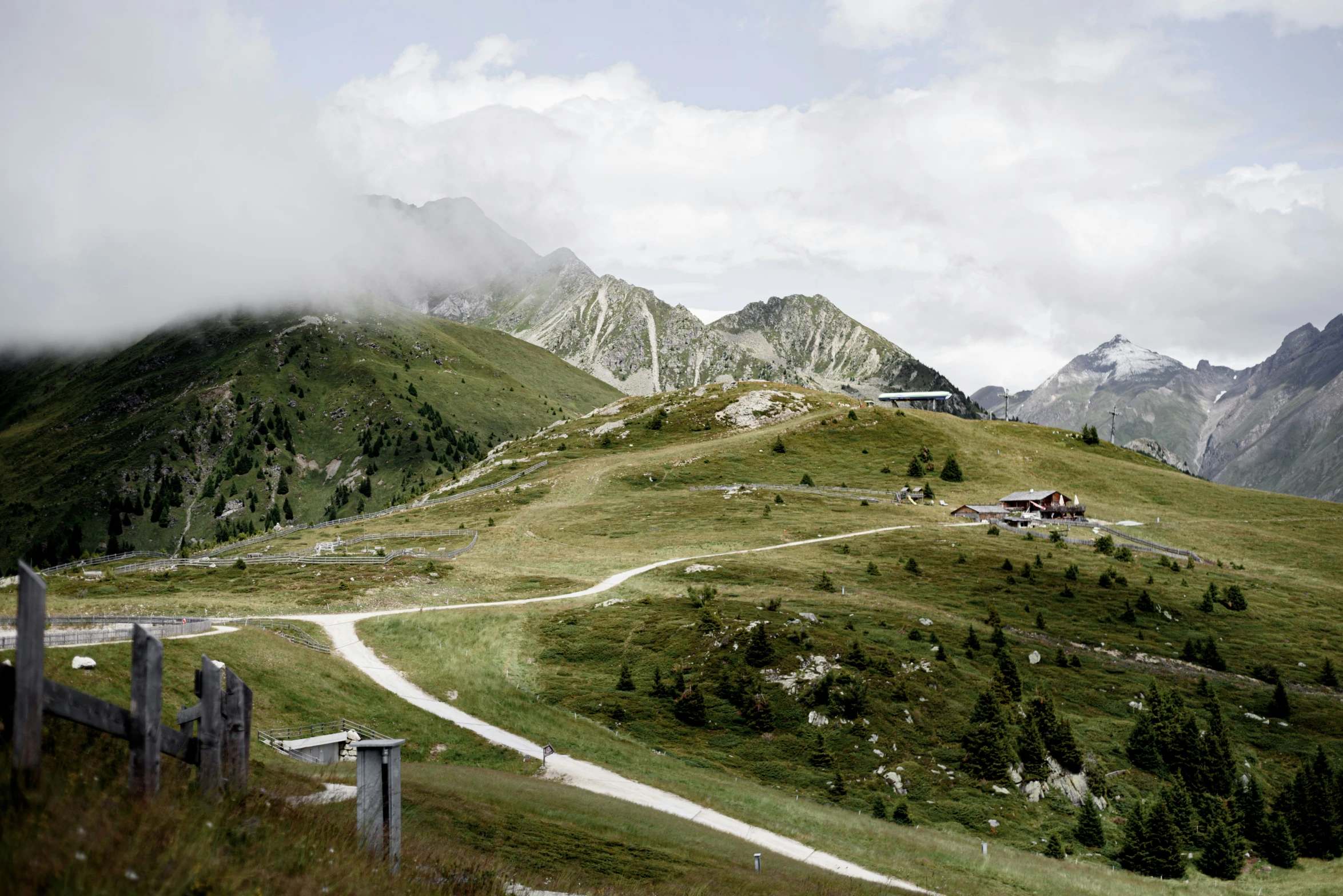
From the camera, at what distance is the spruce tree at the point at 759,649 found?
2505 inches

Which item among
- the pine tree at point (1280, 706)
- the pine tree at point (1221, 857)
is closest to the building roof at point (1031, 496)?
the pine tree at point (1280, 706)

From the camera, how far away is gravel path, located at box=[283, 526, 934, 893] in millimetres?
33469

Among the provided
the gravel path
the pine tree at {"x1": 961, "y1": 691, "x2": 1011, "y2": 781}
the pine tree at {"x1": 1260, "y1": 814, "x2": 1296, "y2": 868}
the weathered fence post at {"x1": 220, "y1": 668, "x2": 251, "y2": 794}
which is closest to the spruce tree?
the pine tree at {"x1": 961, "y1": 691, "x2": 1011, "y2": 781}

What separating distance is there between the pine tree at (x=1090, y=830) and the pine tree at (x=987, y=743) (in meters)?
5.14

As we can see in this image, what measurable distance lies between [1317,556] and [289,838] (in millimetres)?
140416

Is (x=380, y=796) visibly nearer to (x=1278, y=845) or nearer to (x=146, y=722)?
(x=146, y=722)

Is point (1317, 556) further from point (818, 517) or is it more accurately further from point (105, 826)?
point (105, 826)

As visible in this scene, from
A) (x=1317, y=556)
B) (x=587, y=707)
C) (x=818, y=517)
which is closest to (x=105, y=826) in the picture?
(x=587, y=707)

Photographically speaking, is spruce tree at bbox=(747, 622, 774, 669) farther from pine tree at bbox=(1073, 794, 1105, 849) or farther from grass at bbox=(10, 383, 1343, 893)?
pine tree at bbox=(1073, 794, 1105, 849)

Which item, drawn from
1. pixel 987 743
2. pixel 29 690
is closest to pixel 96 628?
pixel 29 690

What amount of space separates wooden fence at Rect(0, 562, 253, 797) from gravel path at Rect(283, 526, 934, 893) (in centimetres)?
2733

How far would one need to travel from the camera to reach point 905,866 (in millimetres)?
34219

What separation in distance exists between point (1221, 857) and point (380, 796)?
56.5 m

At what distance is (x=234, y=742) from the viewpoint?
9562 millimetres
